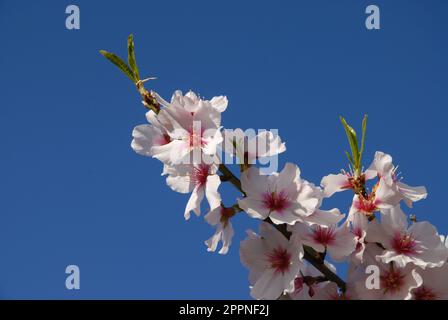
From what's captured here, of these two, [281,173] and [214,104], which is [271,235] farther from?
[214,104]

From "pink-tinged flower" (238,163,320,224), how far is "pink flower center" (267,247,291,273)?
149 millimetres

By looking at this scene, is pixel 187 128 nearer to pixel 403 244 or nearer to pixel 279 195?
pixel 279 195

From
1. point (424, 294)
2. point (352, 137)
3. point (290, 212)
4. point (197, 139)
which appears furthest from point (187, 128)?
point (424, 294)

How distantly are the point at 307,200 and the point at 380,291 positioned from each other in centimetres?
40

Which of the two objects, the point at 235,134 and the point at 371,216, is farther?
the point at 371,216

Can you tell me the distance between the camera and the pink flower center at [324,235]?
5.99ft

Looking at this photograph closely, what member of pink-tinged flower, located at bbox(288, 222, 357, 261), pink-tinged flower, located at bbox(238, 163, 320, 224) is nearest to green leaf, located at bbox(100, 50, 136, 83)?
pink-tinged flower, located at bbox(238, 163, 320, 224)

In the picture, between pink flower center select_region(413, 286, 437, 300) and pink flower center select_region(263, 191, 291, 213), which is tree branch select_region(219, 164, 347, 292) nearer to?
pink flower center select_region(263, 191, 291, 213)

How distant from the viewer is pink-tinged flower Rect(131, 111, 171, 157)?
1.85 meters

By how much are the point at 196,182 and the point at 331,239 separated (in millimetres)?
500

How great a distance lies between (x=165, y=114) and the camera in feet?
5.75

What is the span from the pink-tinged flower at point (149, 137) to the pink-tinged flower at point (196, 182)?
0.38 feet
